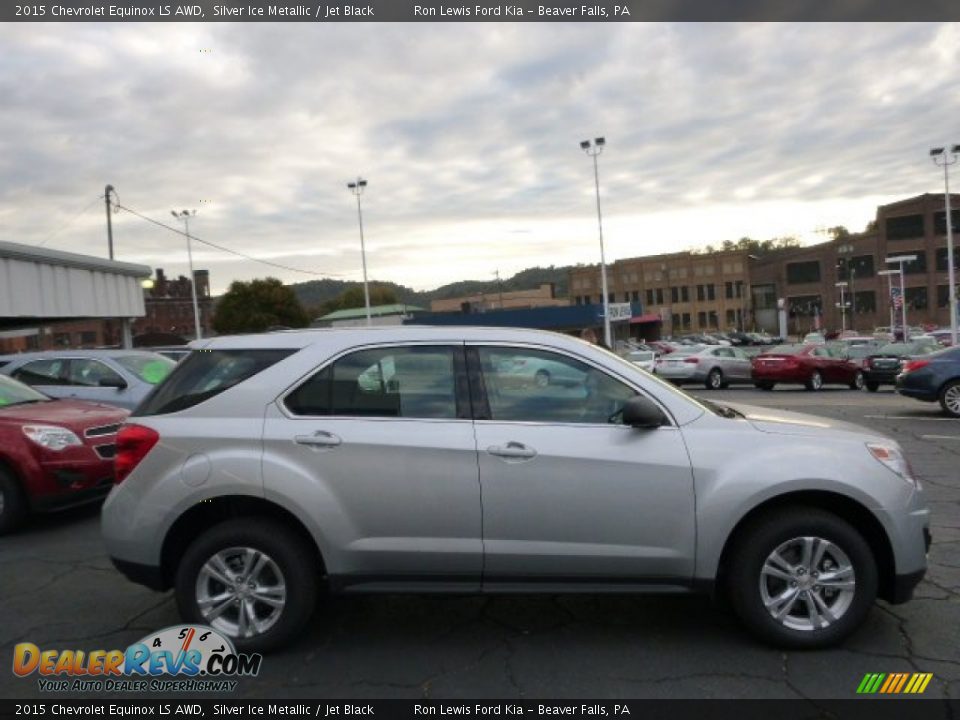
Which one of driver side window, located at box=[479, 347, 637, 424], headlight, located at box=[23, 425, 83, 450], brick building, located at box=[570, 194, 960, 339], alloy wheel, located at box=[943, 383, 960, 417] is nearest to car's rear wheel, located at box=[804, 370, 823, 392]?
alloy wheel, located at box=[943, 383, 960, 417]

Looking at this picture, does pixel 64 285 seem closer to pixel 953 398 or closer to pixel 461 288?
pixel 953 398

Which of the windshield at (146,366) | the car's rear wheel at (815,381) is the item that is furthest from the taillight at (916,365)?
the windshield at (146,366)

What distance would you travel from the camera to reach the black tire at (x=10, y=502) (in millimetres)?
6523

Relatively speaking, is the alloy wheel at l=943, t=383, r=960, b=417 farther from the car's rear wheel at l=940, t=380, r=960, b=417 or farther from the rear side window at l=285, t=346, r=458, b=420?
the rear side window at l=285, t=346, r=458, b=420

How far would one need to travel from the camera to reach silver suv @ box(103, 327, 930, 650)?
3736 mm

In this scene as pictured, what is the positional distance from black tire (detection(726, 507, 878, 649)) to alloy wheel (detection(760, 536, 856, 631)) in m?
0.01

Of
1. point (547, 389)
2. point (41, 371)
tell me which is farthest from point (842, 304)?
point (547, 389)

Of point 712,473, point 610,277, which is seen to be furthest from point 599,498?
point 610,277

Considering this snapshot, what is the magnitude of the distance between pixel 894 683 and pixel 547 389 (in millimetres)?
2132

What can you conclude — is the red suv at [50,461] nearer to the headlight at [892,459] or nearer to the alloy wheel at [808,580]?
the alloy wheel at [808,580]

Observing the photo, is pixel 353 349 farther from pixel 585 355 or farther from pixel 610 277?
pixel 610 277

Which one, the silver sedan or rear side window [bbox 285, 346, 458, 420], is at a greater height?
rear side window [bbox 285, 346, 458, 420]

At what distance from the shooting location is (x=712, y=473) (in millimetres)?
3750

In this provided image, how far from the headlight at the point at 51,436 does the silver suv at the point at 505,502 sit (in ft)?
10.3
